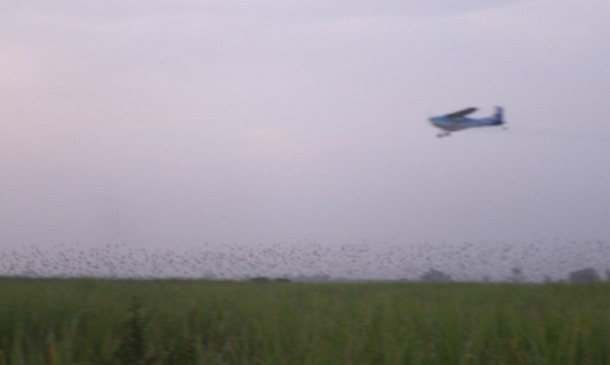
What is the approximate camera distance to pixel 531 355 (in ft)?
18.8

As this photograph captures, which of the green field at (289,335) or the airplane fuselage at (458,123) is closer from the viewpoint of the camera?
the green field at (289,335)

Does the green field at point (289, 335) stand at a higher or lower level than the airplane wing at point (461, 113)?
lower

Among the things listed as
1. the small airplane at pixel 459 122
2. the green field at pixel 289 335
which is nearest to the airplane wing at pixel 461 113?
the small airplane at pixel 459 122

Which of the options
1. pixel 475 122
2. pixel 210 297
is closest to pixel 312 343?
pixel 210 297

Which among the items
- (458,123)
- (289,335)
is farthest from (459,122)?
(289,335)

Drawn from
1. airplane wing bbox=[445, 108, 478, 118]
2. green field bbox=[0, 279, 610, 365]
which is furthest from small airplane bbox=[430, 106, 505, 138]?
green field bbox=[0, 279, 610, 365]

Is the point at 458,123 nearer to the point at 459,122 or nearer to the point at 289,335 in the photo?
the point at 459,122

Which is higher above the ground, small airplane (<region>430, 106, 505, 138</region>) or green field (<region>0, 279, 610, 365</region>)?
small airplane (<region>430, 106, 505, 138</region>)

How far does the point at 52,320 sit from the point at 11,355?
131cm

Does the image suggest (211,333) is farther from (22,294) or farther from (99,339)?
(22,294)

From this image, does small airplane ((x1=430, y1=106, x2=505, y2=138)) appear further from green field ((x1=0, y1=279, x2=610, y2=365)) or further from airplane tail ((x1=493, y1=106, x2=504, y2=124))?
green field ((x1=0, y1=279, x2=610, y2=365))

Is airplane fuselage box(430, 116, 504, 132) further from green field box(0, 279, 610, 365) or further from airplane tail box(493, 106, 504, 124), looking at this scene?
green field box(0, 279, 610, 365)

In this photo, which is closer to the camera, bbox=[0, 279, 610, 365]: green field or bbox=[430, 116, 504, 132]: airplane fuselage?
bbox=[0, 279, 610, 365]: green field

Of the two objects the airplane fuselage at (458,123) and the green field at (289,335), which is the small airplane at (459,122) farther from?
the green field at (289,335)
